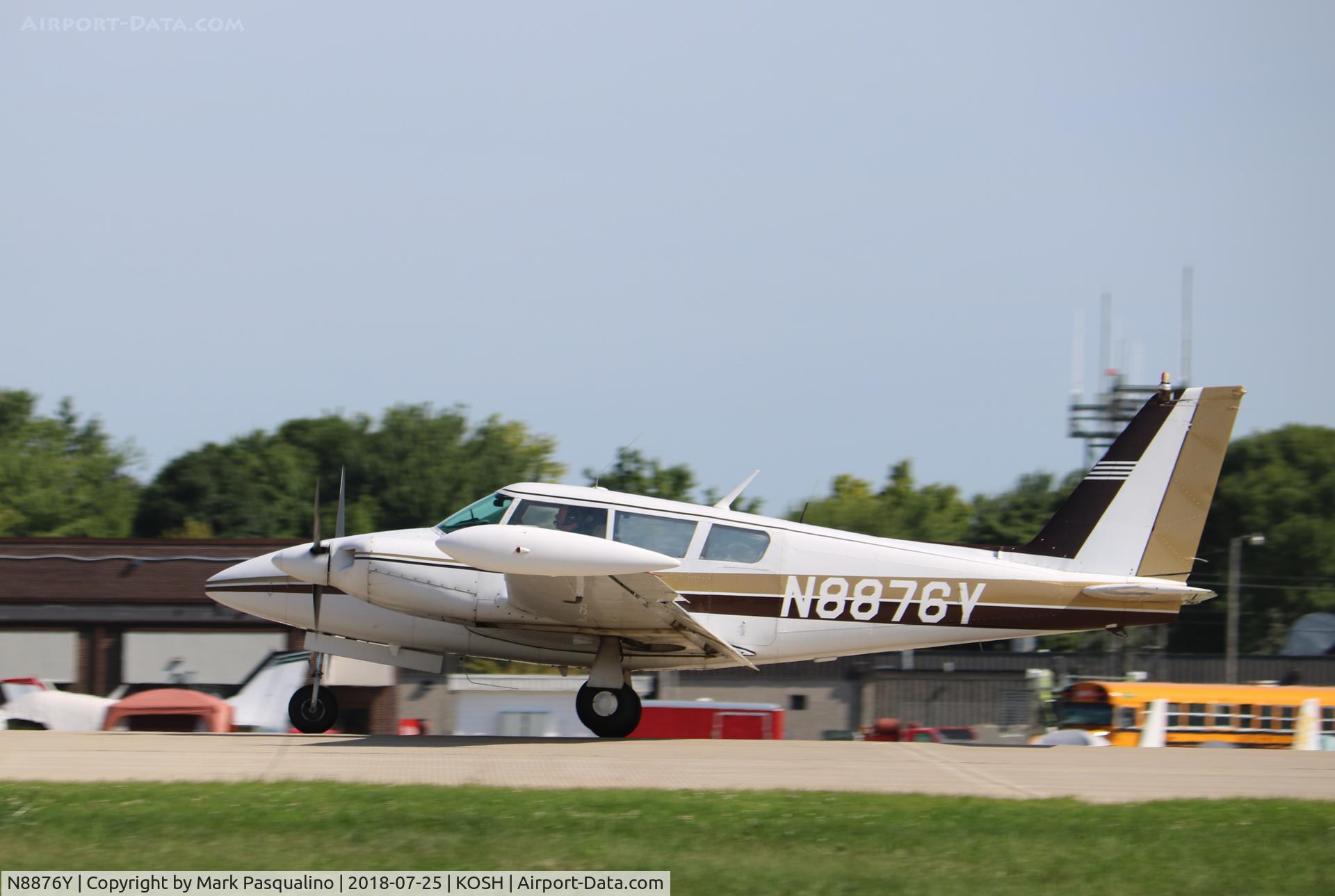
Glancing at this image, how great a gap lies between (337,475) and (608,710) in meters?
54.6

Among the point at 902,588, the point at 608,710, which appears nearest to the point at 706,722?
the point at 608,710

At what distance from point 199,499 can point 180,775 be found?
54293 millimetres

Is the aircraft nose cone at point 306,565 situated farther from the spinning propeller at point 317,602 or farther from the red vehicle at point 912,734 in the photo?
the red vehicle at point 912,734

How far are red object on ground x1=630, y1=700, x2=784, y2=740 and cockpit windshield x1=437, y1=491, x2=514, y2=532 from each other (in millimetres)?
6850

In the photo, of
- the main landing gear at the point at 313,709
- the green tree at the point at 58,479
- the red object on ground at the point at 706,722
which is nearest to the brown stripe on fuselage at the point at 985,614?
the main landing gear at the point at 313,709

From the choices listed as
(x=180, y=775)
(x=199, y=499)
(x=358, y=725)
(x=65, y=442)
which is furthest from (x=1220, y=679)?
(x=65, y=442)

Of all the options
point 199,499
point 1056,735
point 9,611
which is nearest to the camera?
point 1056,735

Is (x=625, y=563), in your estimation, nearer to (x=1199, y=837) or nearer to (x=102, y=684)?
(x=1199, y=837)

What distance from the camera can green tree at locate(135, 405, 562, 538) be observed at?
5897cm

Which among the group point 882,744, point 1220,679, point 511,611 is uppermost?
point 511,611

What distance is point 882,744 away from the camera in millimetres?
12227

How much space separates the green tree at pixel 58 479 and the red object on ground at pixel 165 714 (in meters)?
42.8

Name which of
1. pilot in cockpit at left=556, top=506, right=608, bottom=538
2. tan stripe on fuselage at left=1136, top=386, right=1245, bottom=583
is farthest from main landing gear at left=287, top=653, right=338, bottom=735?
tan stripe on fuselage at left=1136, top=386, right=1245, bottom=583

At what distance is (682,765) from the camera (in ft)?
33.7
